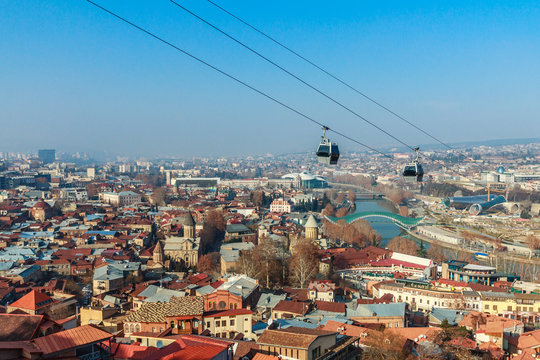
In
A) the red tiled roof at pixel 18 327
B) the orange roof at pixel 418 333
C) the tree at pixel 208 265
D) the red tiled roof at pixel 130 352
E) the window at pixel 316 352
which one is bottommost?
the tree at pixel 208 265

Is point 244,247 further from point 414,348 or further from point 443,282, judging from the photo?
point 414,348

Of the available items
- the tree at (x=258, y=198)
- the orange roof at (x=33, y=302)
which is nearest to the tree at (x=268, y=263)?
the orange roof at (x=33, y=302)

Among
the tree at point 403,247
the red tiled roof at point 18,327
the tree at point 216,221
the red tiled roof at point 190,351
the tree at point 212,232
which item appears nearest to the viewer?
the red tiled roof at point 190,351

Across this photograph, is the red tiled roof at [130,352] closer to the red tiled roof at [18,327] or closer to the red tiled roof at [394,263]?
the red tiled roof at [18,327]

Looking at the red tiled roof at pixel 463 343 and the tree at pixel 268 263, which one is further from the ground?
the red tiled roof at pixel 463 343

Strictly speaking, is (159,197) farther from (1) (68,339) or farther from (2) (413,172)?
(1) (68,339)

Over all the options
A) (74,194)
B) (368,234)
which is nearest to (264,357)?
(368,234)
